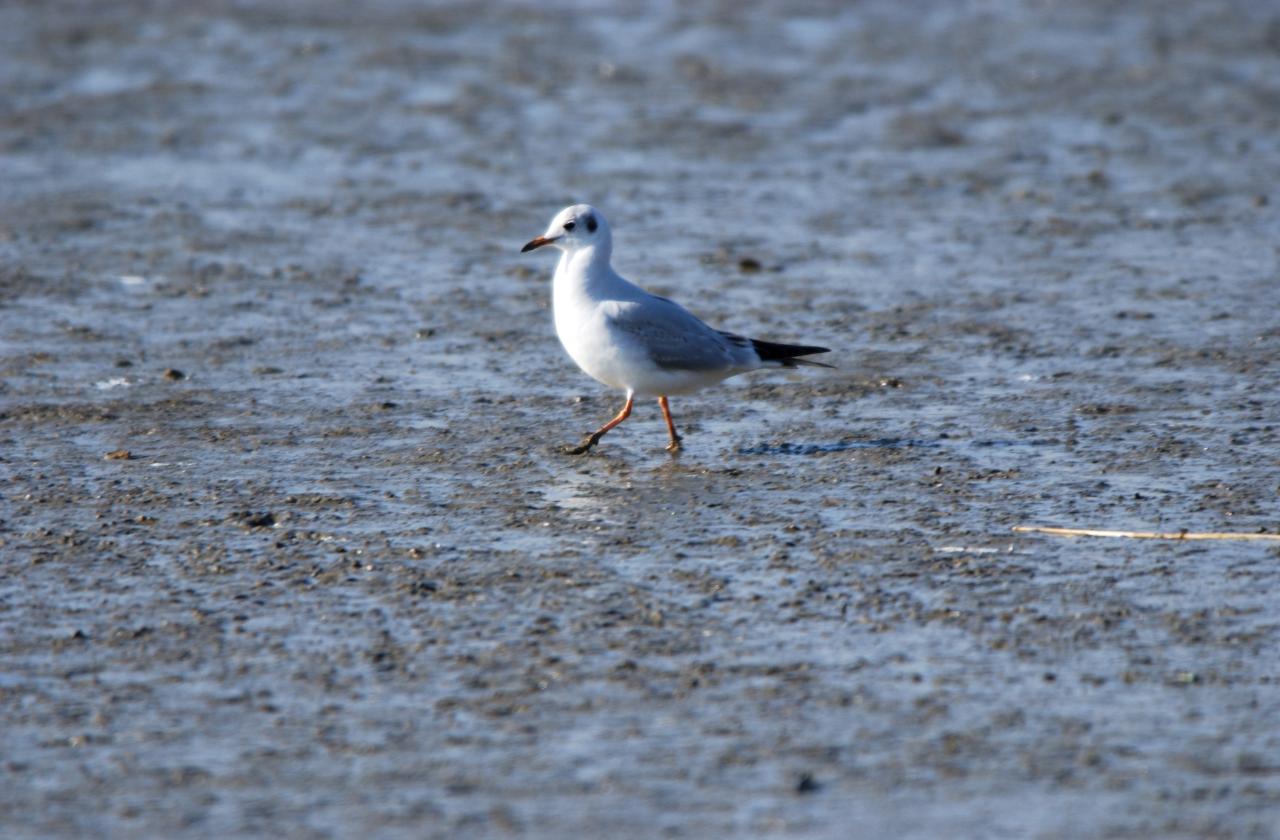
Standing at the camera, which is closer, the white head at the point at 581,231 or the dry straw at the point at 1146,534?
the dry straw at the point at 1146,534

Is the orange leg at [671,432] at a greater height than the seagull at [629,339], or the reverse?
the seagull at [629,339]

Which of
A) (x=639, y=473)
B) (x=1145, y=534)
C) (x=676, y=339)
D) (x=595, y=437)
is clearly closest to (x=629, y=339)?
(x=676, y=339)

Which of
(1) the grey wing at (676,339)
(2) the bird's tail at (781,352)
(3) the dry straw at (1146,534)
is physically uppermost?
(1) the grey wing at (676,339)

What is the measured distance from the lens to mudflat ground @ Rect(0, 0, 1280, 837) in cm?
490

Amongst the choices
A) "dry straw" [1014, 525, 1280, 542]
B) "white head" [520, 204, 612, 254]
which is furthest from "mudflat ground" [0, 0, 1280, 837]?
"white head" [520, 204, 612, 254]

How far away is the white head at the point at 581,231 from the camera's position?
27.2 ft

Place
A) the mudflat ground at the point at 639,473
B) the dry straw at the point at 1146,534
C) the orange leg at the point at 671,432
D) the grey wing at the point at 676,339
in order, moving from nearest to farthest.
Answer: the mudflat ground at the point at 639,473 < the dry straw at the point at 1146,534 < the grey wing at the point at 676,339 < the orange leg at the point at 671,432

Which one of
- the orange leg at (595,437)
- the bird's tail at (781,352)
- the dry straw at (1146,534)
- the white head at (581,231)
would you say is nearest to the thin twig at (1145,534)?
the dry straw at (1146,534)

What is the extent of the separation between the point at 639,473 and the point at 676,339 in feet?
2.11

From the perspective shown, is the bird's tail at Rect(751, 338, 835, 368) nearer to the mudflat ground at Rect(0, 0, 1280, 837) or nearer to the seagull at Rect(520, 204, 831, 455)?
the seagull at Rect(520, 204, 831, 455)

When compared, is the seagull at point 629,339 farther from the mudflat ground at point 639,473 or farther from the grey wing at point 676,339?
the mudflat ground at point 639,473

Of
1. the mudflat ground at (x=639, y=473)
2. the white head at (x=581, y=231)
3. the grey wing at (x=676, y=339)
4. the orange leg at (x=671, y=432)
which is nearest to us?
the mudflat ground at (x=639, y=473)

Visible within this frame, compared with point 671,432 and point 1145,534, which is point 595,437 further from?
point 1145,534

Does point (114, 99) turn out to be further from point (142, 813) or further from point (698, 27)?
point (142, 813)
